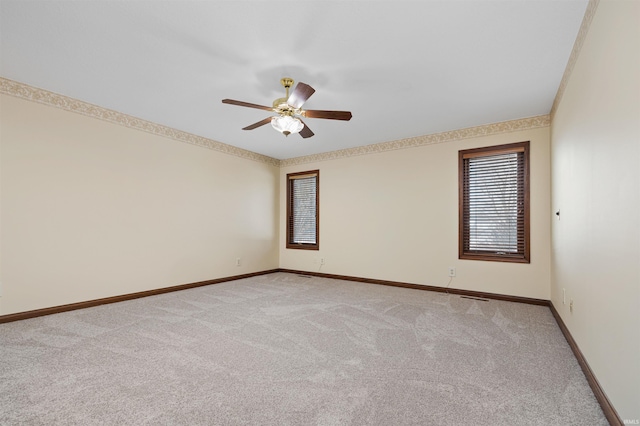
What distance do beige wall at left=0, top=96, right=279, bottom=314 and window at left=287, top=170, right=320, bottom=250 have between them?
1.20 metres

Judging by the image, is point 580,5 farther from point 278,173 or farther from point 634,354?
point 278,173

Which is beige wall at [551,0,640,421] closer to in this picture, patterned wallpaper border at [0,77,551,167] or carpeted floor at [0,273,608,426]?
carpeted floor at [0,273,608,426]

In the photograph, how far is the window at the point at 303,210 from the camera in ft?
19.7

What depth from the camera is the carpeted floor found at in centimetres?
156

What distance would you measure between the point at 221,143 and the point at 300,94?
3.10 meters

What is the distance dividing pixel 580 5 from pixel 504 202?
2.63 meters

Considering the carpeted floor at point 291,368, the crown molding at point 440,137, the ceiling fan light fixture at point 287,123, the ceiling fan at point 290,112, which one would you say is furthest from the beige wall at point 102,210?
the ceiling fan light fixture at point 287,123

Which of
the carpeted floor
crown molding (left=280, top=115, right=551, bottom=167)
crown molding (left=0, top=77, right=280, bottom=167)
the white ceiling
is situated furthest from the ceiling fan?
crown molding (left=280, top=115, right=551, bottom=167)

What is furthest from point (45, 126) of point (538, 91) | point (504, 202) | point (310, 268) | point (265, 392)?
point (504, 202)

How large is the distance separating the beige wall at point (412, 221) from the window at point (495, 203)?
0.31ft

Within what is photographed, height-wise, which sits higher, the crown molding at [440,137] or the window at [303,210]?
the crown molding at [440,137]

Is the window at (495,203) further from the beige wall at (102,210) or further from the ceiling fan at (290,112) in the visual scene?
the beige wall at (102,210)

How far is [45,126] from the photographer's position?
327 cm

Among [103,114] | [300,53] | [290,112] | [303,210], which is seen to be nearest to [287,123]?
[290,112]
